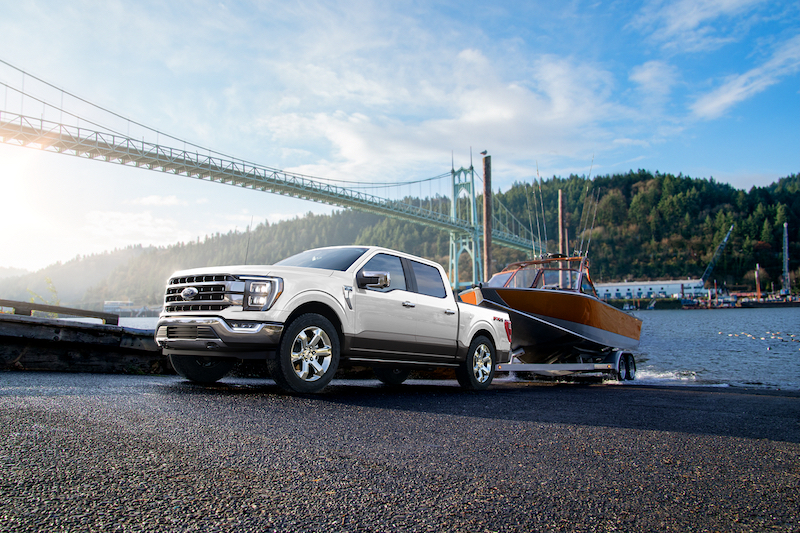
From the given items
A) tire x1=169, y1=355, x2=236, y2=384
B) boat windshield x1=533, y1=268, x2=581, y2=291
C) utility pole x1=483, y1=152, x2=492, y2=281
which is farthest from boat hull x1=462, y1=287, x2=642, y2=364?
utility pole x1=483, y1=152, x2=492, y2=281

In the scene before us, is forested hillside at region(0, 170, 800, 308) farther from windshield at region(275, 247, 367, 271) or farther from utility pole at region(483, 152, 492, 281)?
windshield at region(275, 247, 367, 271)

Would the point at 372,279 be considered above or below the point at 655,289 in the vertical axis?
below

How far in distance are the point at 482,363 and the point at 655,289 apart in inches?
5684

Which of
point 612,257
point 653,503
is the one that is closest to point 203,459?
point 653,503

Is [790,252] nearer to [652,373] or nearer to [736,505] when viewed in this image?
[652,373]

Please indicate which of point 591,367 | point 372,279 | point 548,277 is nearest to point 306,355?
point 372,279

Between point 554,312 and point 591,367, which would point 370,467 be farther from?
point 591,367

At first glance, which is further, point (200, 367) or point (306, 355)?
point (200, 367)

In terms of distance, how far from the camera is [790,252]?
495 feet

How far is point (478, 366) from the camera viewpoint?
8.53 m

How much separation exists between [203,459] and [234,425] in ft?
3.36

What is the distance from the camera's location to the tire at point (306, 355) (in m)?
5.82

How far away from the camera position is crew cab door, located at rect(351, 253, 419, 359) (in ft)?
21.8

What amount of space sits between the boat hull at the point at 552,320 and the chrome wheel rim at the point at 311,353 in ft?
19.3
